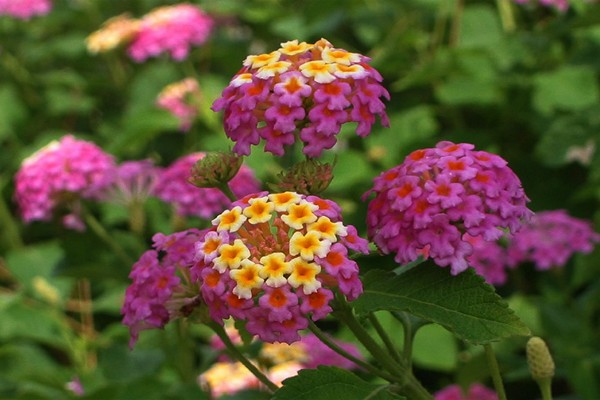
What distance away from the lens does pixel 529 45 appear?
268cm

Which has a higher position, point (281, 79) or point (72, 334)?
point (281, 79)

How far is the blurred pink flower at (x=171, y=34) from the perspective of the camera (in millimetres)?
3025

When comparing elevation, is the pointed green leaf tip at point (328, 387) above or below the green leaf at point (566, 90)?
above

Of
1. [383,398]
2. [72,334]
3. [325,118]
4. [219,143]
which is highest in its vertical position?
[325,118]

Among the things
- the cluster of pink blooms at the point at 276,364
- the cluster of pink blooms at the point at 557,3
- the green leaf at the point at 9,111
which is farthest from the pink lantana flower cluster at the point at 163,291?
the green leaf at the point at 9,111

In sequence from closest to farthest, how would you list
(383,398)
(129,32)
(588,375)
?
(383,398), (588,375), (129,32)

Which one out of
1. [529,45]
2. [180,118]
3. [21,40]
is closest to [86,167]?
[180,118]

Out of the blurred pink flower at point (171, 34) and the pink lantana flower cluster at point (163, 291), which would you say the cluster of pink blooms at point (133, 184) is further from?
the pink lantana flower cluster at point (163, 291)

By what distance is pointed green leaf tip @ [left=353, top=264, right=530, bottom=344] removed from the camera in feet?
3.66

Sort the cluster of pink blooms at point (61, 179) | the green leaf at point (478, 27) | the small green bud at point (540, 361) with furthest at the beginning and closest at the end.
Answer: the green leaf at point (478, 27) → the cluster of pink blooms at point (61, 179) → the small green bud at point (540, 361)

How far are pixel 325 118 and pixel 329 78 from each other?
0.14 ft

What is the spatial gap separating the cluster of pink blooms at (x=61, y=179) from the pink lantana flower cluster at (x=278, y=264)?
1136 millimetres

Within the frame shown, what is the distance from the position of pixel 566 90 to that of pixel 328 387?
1.64m

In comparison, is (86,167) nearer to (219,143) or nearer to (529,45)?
(219,143)
